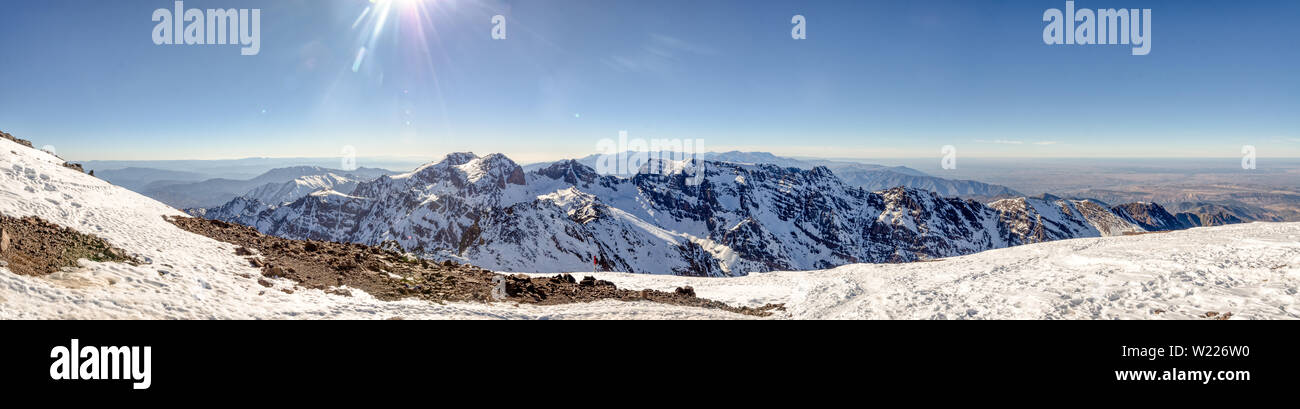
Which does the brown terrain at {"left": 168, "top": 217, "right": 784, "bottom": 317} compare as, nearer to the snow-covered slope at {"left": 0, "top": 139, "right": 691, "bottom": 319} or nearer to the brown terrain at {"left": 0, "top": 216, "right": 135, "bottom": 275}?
the snow-covered slope at {"left": 0, "top": 139, "right": 691, "bottom": 319}

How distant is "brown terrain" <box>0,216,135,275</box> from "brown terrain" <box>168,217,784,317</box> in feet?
10.5

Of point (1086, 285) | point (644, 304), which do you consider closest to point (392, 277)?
point (644, 304)

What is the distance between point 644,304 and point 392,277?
9483 millimetres

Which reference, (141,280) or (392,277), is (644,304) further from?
(141,280)

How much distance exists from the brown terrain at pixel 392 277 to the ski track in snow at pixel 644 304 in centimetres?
77

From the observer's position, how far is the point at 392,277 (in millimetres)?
16438

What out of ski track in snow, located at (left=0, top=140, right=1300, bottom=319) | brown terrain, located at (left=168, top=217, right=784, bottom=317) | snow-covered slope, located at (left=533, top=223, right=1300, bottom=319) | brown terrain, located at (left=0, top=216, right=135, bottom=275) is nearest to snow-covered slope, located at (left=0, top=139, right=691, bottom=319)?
ski track in snow, located at (left=0, top=140, right=1300, bottom=319)

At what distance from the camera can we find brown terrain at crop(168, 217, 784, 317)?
14529 millimetres

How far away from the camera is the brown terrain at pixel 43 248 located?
9.38 meters

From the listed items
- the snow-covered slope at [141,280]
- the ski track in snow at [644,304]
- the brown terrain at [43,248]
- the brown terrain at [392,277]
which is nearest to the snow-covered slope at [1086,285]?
the ski track in snow at [644,304]
